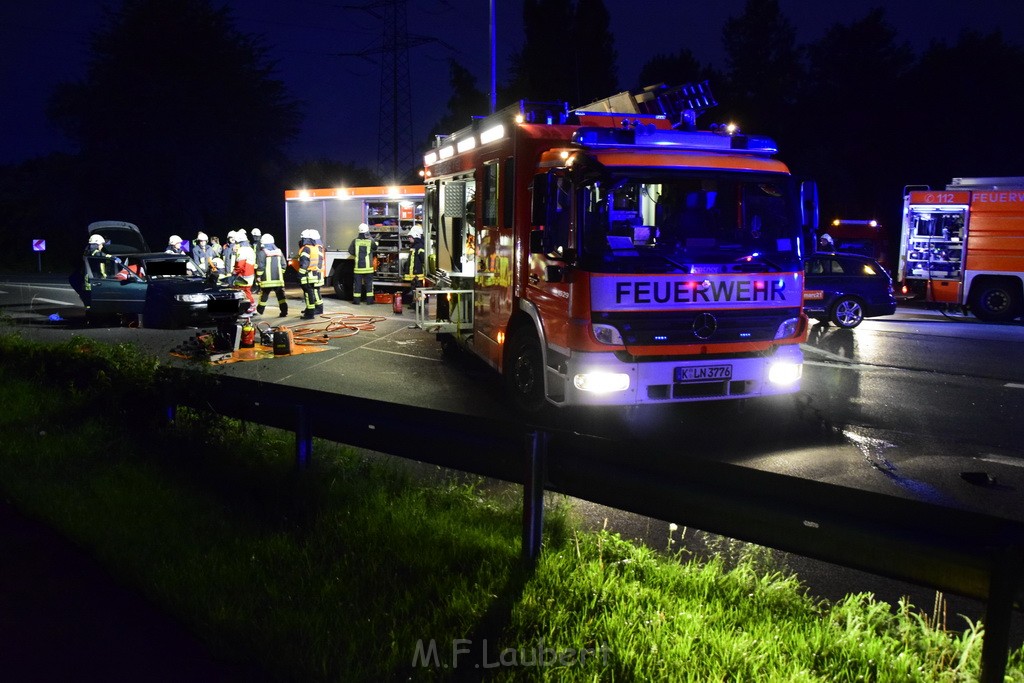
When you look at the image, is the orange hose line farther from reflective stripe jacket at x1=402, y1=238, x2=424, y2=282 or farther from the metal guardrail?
the metal guardrail

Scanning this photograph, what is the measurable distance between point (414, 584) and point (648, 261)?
389 cm

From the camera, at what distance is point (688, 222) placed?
726cm

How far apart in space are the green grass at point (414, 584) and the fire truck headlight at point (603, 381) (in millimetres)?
1412

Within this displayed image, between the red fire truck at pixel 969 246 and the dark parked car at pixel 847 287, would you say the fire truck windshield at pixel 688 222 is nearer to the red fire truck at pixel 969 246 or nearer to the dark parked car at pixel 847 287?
the dark parked car at pixel 847 287

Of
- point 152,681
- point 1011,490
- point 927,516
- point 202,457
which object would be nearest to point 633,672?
point 927,516

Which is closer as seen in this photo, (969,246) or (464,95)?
(969,246)

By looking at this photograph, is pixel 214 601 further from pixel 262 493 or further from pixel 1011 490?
pixel 1011 490

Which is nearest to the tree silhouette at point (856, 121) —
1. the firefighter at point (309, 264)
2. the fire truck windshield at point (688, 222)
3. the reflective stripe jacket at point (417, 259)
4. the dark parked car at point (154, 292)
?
the reflective stripe jacket at point (417, 259)

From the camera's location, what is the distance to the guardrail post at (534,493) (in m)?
3.83

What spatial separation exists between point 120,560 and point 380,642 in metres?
1.57

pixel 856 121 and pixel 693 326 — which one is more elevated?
pixel 856 121

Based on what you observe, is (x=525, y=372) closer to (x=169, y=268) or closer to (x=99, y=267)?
(x=169, y=268)

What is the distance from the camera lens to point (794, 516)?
3082 mm

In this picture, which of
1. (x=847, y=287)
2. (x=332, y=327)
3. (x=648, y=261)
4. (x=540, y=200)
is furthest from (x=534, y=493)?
(x=847, y=287)
